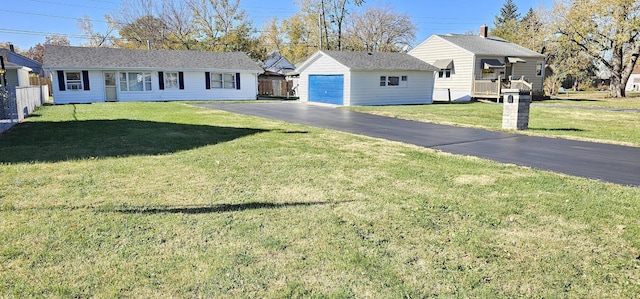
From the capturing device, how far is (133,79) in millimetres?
27047

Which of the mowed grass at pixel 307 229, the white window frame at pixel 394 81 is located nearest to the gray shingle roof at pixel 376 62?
the white window frame at pixel 394 81

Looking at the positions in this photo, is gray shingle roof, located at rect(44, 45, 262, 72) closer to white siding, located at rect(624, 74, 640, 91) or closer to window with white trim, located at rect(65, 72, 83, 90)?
window with white trim, located at rect(65, 72, 83, 90)

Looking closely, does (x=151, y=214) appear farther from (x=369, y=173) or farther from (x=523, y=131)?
(x=523, y=131)

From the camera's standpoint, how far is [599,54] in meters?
32.8

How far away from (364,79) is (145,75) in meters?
14.6

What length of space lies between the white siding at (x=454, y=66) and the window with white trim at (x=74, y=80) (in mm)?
24180

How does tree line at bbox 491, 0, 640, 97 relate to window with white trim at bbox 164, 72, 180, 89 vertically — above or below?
above

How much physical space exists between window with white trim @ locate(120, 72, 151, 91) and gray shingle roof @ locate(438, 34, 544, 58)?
21456 millimetres

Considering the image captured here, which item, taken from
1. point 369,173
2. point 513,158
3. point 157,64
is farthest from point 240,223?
point 157,64

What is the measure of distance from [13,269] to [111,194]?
83.2 inches

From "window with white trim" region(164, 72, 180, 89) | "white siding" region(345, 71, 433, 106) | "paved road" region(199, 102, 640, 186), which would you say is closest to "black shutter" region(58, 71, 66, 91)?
"window with white trim" region(164, 72, 180, 89)

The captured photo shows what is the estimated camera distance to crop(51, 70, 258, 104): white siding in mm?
25109

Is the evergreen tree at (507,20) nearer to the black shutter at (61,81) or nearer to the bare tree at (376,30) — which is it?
the bare tree at (376,30)

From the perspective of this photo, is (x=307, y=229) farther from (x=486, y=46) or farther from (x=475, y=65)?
(x=486, y=46)
